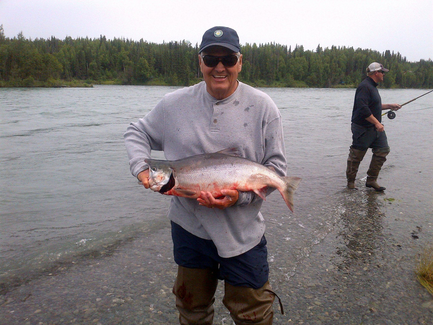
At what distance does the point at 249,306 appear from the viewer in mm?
2701

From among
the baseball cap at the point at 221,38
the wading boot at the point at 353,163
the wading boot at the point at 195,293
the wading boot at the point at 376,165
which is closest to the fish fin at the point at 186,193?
the wading boot at the point at 195,293

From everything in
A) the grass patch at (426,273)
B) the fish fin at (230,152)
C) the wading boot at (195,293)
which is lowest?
the grass patch at (426,273)

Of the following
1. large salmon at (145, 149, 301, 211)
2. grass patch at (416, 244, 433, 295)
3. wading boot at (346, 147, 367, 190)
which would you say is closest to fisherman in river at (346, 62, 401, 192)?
wading boot at (346, 147, 367, 190)

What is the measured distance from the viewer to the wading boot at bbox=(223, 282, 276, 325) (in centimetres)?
269

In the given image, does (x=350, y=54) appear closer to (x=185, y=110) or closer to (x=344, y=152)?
(x=344, y=152)

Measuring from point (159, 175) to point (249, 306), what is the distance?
115 cm

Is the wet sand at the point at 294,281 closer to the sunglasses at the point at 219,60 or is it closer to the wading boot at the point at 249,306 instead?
the wading boot at the point at 249,306

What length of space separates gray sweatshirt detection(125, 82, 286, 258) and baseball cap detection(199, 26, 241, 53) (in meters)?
0.30

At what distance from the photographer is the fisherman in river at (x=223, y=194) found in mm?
2709

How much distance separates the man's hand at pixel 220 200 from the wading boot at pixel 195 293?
594 mm

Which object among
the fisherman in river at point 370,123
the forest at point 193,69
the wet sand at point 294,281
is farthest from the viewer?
the forest at point 193,69

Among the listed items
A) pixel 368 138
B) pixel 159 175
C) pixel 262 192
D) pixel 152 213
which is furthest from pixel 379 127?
pixel 159 175

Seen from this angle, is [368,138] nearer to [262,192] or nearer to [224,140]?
[262,192]

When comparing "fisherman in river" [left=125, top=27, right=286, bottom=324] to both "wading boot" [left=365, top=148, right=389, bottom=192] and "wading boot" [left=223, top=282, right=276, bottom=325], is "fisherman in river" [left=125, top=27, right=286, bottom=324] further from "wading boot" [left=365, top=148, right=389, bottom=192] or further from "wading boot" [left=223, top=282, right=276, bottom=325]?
"wading boot" [left=365, top=148, right=389, bottom=192]
